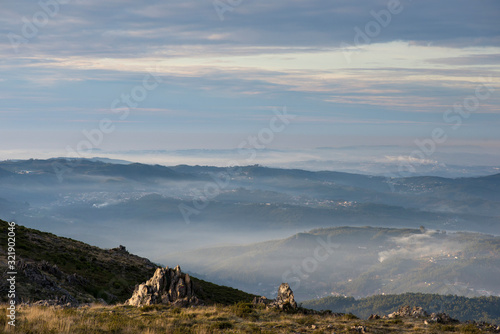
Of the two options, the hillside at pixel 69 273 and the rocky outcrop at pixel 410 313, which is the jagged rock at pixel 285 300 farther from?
the hillside at pixel 69 273

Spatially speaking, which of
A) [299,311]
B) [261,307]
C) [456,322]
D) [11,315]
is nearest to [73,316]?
[11,315]

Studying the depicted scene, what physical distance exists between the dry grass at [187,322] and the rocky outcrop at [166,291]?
10.9 feet

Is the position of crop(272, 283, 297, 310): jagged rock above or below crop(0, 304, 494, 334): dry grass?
above

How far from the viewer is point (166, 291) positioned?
39188 millimetres

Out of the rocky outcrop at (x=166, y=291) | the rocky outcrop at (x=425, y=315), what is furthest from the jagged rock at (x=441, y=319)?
the rocky outcrop at (x=166, y=291)

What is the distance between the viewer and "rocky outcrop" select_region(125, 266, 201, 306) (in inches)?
1430

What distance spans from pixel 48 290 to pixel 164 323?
1707 centimetres

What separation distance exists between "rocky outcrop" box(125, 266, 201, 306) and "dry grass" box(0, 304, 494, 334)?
3334 mm

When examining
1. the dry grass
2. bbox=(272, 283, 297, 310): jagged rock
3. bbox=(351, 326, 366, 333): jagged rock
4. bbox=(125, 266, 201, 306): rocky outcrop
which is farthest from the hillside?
bbox=(351, 326, 366, 333): jagged rock

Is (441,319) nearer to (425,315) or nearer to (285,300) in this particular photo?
→ (425,315)

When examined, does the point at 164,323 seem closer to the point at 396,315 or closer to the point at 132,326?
the point at 132,326

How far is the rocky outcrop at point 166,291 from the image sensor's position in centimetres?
3631

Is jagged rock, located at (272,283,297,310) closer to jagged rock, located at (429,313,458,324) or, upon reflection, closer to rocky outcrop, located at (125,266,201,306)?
rocky outcrop, located at (125,266,201,306)

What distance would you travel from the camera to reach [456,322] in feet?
107
